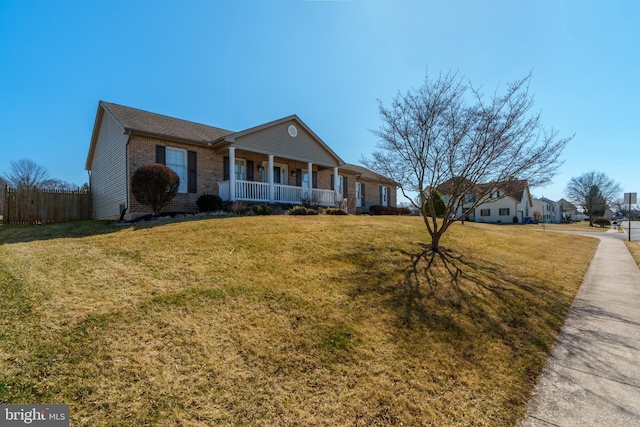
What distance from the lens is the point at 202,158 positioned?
14258 mm

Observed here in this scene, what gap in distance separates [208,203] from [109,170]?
20.1ft

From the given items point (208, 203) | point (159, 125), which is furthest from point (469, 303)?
point (159, 125)

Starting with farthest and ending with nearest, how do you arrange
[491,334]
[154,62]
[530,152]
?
[154,62] → [530,152] → [491,334]

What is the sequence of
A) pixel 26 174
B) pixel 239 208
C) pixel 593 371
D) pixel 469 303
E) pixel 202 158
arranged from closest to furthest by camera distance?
pixel 593 371
pixel 469 303
pixel 239 208
pixel 202 158
pixel 26 174

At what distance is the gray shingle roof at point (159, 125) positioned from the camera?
12.6 metres

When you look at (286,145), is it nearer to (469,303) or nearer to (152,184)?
(152,184)

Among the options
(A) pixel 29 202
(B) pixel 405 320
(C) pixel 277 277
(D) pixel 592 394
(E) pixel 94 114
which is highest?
(E) pixel 94 114

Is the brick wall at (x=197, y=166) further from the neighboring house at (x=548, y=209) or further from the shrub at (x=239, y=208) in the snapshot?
the neighboring house at (x=548, y=209)

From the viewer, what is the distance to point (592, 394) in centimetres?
287

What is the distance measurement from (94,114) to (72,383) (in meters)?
18.5

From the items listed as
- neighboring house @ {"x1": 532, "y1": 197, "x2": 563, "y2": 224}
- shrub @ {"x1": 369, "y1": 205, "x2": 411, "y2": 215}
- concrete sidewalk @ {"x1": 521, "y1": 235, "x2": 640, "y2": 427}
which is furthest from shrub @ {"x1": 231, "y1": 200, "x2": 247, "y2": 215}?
neighboring house @ {"x1": 532, "y1": 197, "x2": 563, "y2": 224}

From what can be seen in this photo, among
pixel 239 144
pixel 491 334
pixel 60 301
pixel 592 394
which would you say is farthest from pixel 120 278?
pixel 239 144

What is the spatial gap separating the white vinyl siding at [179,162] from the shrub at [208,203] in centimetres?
101

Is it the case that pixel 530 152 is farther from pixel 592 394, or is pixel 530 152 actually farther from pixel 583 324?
pixel 592 394
